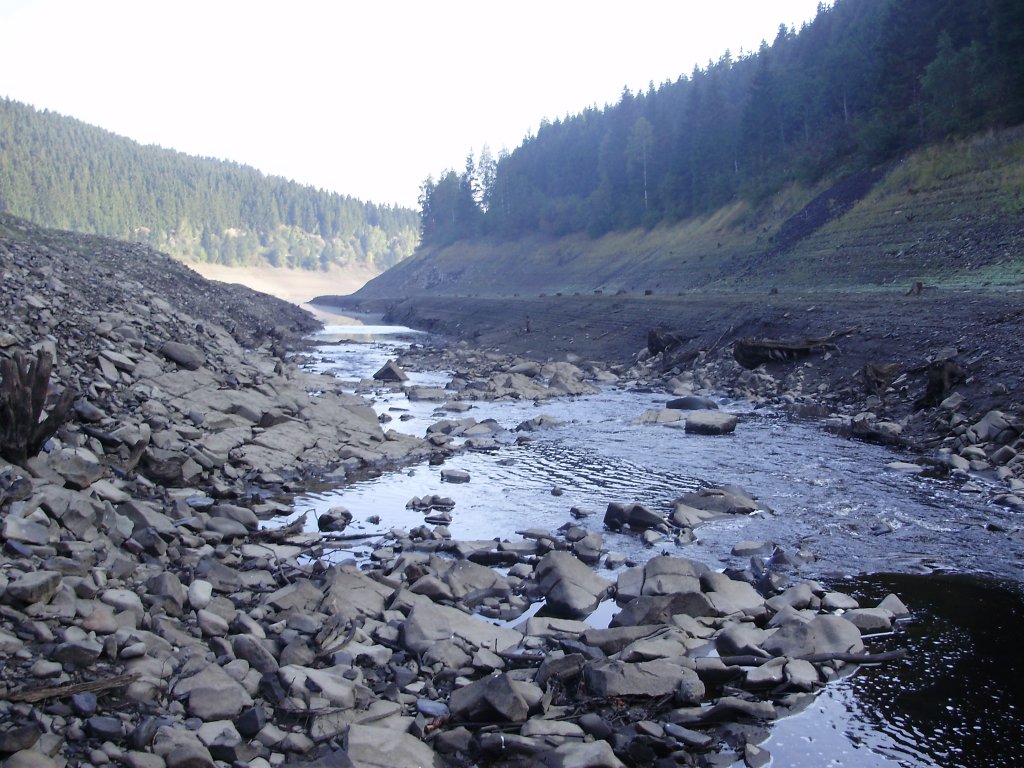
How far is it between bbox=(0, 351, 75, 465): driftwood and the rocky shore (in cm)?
3

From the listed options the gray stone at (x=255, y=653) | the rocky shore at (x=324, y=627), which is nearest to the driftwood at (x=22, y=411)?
the rocky shore at (x=324, y=627)

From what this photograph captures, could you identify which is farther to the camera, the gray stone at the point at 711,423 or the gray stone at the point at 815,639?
the gray stone at the point at 711,423

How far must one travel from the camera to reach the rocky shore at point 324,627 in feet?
21.6

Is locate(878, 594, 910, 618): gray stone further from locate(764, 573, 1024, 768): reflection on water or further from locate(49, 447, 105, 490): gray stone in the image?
locate(49, 447, 105, 490): gray stone

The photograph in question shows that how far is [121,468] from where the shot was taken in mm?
13656

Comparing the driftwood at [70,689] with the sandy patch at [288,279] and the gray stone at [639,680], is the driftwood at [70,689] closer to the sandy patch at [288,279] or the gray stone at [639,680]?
the gray stone at [639,680]

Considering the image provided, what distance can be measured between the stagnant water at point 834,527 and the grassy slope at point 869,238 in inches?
554

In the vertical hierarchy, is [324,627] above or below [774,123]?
below

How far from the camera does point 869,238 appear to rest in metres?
39.6

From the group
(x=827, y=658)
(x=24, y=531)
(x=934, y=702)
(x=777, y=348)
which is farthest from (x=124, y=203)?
(x=934, y=702)

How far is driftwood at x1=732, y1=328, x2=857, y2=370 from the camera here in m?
26.6

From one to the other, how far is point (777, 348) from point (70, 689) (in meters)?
25.4

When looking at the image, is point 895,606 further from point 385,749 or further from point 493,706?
point 385,749

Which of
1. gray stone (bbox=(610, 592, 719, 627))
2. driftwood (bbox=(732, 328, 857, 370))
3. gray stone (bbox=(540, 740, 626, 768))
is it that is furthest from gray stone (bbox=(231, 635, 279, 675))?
driftwood (bbox=(732, 328, 857, 370))
